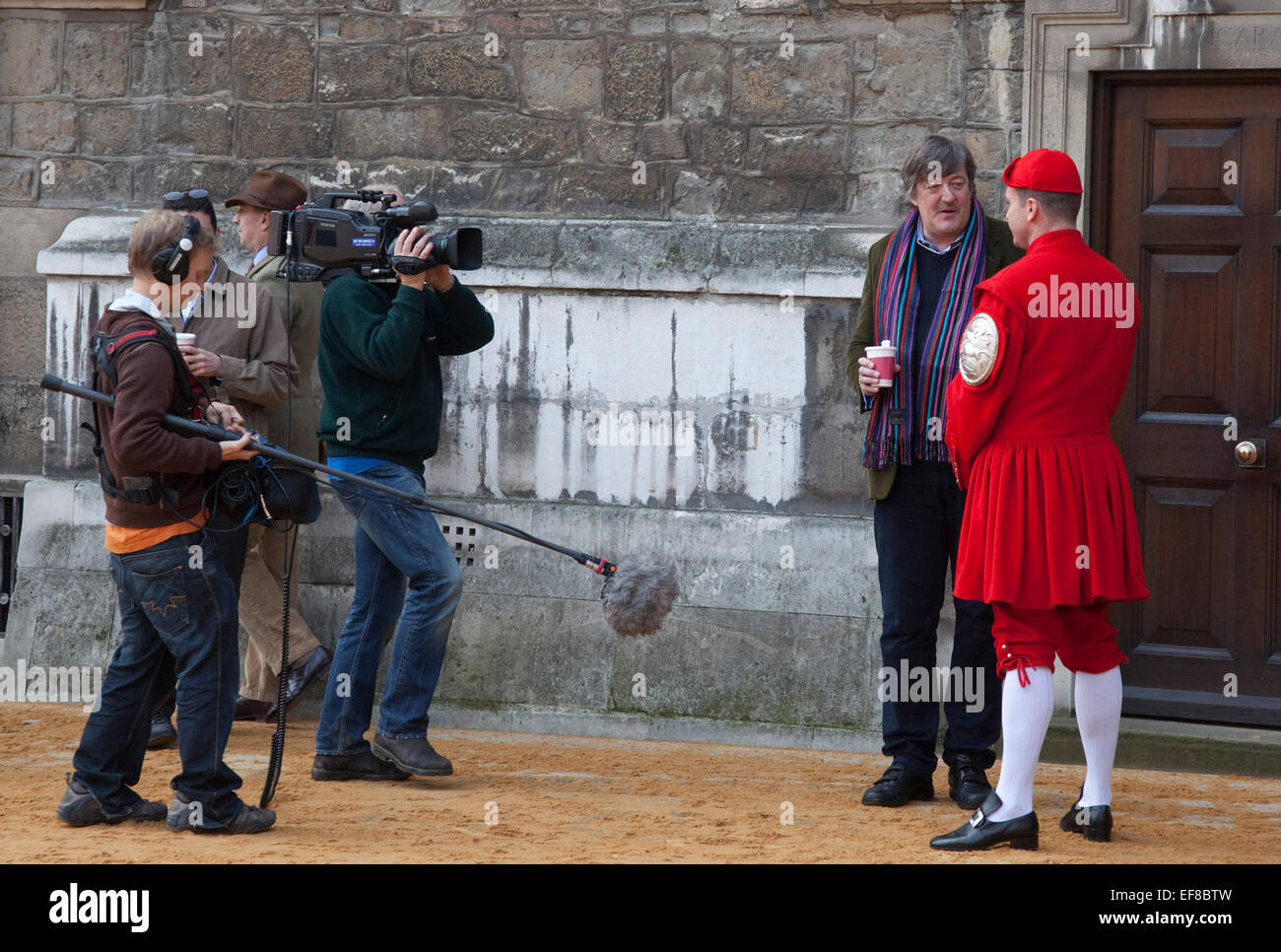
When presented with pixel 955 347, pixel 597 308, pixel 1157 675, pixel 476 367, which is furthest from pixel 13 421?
pixel 1157 675

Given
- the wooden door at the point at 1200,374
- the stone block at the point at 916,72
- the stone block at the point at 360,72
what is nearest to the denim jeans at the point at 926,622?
the wooden door at the point at 1200,374

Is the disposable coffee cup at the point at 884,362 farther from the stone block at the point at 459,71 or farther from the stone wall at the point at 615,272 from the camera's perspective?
the stone block at the point at 459,71

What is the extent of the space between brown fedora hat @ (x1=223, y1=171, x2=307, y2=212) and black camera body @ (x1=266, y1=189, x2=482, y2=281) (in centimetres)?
105

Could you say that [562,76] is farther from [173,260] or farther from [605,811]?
[605,811]

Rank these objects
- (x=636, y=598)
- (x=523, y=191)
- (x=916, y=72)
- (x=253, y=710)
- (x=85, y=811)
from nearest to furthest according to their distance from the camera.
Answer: (x=85, y=811)
(x=636, y=598)
(x=916, y=72)
(x=253, y=710)
(x=523, y=191)

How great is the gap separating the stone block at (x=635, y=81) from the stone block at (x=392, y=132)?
2.54 ft

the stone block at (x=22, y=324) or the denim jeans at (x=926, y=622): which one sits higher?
the stone block at (x=22, y=324)

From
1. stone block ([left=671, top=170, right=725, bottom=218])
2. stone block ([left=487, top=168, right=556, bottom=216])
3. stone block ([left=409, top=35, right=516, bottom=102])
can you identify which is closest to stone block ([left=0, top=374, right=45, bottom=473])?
stone block ([left=409, top=35, right=516, bottom=102])

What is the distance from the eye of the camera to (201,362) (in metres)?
5.30

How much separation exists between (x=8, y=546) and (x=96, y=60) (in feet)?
7.61

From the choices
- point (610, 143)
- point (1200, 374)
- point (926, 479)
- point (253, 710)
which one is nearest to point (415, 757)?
point (253, 710)

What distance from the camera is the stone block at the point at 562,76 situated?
6.71 m

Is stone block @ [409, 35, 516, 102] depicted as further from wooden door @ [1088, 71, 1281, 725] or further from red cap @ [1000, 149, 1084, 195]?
red cap @ [1000, 149, 1084, 195]

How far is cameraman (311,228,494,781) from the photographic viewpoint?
5.30 metres
